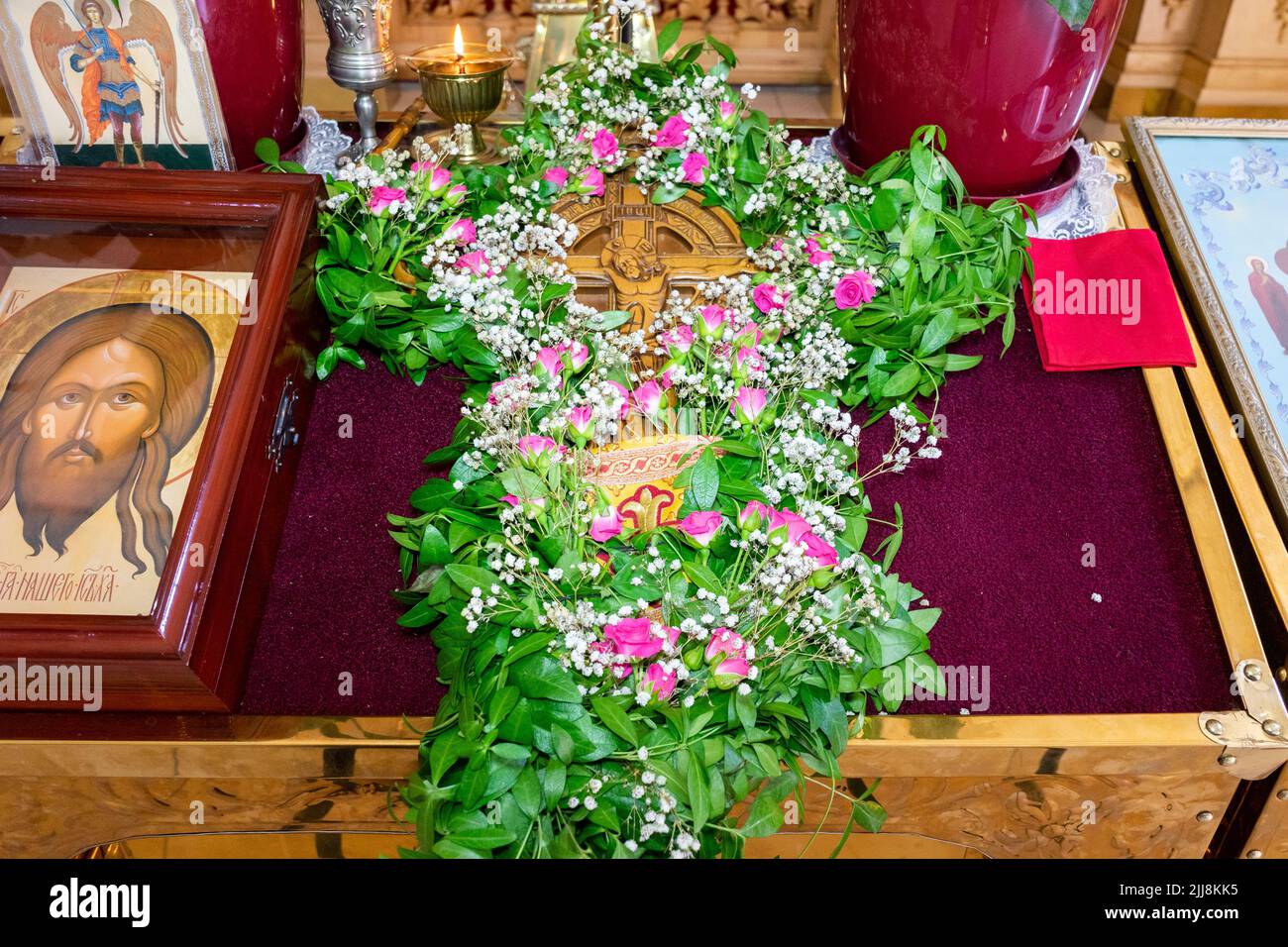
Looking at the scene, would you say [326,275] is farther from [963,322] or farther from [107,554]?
[963,322]

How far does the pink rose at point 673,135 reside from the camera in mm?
1276

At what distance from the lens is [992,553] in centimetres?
100

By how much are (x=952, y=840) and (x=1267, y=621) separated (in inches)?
13.9

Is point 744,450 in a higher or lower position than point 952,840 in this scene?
higher

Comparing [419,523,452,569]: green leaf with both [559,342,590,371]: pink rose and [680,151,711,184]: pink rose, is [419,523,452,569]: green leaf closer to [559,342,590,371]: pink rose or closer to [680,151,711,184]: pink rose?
[559,342,590,371]: pink rose

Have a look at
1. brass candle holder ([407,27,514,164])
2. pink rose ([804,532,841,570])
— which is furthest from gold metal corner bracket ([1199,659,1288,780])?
brass candle holder ([407,27,514,164])

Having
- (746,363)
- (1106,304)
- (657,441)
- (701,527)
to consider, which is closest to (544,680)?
(701,527)

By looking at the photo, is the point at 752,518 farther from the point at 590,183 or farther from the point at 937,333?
the point at 590,183

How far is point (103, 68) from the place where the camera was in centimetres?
117

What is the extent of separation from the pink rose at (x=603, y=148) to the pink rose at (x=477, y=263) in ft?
0.81

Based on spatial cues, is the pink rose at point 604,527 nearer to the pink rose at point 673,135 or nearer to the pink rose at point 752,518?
the pink rose at point 752,518

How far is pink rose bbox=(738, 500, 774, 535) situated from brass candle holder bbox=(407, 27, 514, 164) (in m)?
0.76
